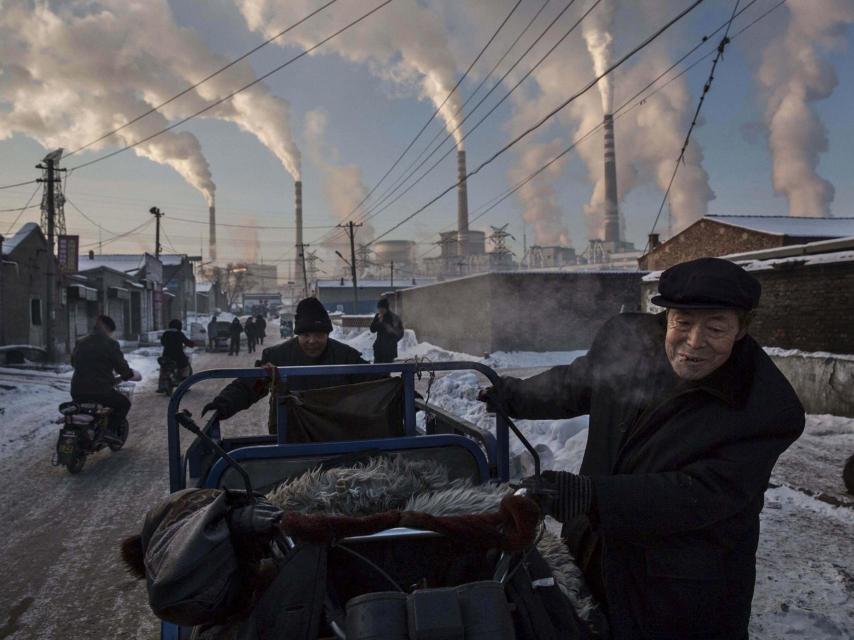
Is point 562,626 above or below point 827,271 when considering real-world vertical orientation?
below

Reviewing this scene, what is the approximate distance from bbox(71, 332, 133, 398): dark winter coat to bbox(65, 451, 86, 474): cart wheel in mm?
973

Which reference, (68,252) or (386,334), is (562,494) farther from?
(68,252)

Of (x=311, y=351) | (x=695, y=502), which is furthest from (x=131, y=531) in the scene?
(x=695, y=502)

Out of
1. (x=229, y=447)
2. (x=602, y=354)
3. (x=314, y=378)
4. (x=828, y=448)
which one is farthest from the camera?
(x=828, y=448)

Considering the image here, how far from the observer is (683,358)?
191cm

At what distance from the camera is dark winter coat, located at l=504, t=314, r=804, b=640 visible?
5.54 feet

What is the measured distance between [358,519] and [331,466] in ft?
3.56

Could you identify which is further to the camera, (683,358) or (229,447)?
(229,447)

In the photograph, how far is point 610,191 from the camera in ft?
257

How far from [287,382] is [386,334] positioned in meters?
7.80

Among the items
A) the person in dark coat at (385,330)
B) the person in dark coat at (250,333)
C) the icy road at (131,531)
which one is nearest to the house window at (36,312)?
the person in dark coat at (250,333)

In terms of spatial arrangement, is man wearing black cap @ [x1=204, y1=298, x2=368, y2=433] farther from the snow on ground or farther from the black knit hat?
the snow on ground

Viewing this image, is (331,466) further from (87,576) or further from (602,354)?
(87,576)

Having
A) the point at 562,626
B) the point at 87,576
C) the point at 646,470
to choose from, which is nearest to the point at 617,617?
the point at 562,626
